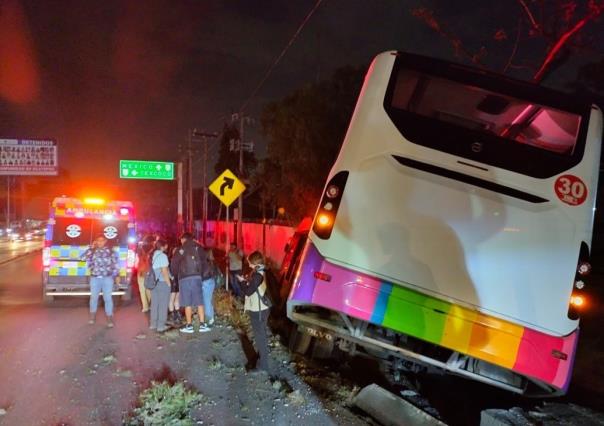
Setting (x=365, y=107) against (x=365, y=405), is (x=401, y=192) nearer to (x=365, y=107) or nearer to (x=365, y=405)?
(x=365, y=107)

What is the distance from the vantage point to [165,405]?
5133 millimetres

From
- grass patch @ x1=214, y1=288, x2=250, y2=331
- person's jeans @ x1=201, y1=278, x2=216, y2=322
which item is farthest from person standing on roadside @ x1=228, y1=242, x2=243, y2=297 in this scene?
person's jeans @ x1=201, y1=278, x2=216, y2=322

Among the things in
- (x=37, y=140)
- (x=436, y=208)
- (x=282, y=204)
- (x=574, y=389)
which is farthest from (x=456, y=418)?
(x=37, y=140)

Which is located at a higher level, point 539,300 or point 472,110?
point 472,110

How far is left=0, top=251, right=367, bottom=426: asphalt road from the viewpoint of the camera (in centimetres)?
518

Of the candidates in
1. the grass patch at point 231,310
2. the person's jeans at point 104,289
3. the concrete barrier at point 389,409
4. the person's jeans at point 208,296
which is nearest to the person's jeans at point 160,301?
the person's jeans at point 208,296

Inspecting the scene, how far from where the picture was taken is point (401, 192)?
4.66 metres

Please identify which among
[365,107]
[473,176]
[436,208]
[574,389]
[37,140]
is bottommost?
[574,389]

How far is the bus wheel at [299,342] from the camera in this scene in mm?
7426

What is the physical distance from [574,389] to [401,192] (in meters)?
4.91

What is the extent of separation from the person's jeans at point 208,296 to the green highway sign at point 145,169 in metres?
21.8

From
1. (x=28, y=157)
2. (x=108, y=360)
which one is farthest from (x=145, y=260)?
(x=28, y=157)

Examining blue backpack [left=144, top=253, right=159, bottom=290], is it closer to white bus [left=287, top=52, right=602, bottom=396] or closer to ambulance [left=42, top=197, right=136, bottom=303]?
ambulance [left=42, top=197, right=136, bottom=303]

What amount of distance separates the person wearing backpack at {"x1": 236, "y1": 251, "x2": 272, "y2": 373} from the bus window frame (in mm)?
2841
